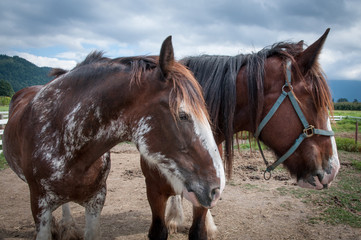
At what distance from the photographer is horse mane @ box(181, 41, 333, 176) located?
2068 mm

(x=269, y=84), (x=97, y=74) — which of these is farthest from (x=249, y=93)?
(x=97, y=74)

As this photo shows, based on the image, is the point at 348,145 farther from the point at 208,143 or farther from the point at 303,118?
the point at 208,143

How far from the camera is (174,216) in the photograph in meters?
3.83

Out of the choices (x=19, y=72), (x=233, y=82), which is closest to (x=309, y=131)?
(x=233, y=82)

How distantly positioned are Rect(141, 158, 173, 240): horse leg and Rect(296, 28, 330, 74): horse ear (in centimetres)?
169

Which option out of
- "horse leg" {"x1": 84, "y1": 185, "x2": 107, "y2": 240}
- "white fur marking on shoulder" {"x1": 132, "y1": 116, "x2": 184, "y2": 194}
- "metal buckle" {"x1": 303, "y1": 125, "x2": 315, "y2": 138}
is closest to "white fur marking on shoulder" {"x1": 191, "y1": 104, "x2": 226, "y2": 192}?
"white fur marking on shoulder" {"x1": 132, "y1": 116, "x2": 184, "y2": 194}

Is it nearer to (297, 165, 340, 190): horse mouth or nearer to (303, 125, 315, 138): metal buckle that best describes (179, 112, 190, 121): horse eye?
(303, 125, 315, 138): metal buckle

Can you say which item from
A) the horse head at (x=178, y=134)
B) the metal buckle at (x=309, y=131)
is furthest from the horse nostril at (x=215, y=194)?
the metal buckle at (x=309, y=131)

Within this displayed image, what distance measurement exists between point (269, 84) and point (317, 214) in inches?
124

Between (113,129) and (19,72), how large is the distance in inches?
6759

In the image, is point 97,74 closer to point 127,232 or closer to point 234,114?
point 234,114

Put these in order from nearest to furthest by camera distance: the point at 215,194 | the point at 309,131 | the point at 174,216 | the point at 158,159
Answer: the point at 215,194
the point at 158,159
the point at 309,131
the point at 174,216

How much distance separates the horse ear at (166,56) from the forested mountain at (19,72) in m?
142

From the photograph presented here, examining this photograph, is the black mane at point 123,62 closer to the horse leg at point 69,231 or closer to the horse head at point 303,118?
the horse head at point 303,118
